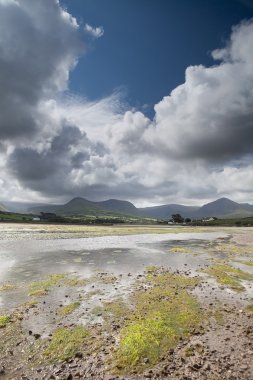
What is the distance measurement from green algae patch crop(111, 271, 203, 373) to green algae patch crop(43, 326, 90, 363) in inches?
83.6

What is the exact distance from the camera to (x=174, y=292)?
2348 cm

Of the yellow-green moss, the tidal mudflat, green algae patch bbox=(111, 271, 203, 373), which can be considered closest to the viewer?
the tidal mudflat

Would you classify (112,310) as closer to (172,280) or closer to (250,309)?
(250,309)

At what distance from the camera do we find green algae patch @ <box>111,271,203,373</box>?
1297 cm

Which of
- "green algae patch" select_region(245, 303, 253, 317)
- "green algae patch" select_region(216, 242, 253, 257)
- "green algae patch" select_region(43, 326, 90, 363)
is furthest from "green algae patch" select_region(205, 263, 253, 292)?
"green algae patch" select_region(43, 326, 90, 363)

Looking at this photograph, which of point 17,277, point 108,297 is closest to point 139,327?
point 108,297

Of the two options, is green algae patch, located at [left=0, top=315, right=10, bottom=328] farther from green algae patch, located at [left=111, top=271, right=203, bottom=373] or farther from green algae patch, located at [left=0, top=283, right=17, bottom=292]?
green algae patch, located at [left=0, top=283, right=17, bottom=292]

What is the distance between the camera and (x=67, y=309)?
63.3 feet

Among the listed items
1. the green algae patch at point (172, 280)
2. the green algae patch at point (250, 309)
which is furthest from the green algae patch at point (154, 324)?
the green algae patch at point (250, 309)

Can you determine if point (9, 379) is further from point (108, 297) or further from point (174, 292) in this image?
point (174, 292)

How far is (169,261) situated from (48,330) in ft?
90.9

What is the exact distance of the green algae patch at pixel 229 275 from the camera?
26408 mm

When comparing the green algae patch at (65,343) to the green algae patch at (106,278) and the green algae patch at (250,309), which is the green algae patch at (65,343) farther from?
the green algae patch at (106,278)

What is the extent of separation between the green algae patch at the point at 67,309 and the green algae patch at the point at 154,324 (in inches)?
162
